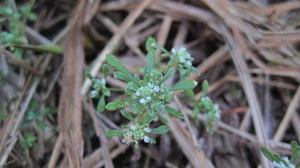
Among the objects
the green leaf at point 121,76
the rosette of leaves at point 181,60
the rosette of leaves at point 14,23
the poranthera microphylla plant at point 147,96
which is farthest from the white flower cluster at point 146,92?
the rosette of leaves at point 14,23

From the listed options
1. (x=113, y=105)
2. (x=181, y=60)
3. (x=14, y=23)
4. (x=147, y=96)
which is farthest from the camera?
(x=14, y=23)

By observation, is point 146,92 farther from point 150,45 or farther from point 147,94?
point 150,45

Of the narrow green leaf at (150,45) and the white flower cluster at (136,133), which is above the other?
the narrow green leaf at (150,45)

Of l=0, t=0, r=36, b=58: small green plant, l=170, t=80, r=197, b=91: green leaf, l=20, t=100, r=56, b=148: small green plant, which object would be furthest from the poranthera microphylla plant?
l=0, t=0, r=36, b=58: small green plant

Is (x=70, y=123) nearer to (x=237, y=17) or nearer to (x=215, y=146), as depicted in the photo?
(x=215, y=146)

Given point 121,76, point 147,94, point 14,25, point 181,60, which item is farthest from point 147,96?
point 14,25

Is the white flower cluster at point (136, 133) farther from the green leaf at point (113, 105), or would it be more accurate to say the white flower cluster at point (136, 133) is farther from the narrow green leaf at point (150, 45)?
the narrow green leaf at point (150, 45)

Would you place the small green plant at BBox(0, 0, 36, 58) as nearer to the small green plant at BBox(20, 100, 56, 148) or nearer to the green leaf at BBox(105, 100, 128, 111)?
the small green plant at BBox(20, 100, 56, 148)

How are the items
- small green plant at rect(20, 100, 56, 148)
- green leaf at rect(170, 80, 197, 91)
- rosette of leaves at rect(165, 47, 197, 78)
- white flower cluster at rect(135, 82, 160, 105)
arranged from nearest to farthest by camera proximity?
white flower cluster at rect(135, 82, 160, 105)
green leaf at rect(170, 80, 197, 91)
rosette of leaves at rect(165, 47, 197, 78)
small green plant at rect(20, 100, 56, 148)

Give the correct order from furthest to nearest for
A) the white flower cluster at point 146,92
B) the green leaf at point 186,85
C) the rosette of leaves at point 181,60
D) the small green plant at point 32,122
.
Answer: the small green plant at point 32,122 → the rosette of leaves at point 181,60 → the green leaf at point 186,85 → the white flower cluster at point 146,92

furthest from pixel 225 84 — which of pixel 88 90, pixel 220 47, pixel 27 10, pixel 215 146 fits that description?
pixel 27 10

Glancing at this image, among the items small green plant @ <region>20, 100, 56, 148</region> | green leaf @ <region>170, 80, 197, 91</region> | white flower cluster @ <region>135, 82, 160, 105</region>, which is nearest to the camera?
white flower cluster @ <region>135, 82, 160, 105</region>
